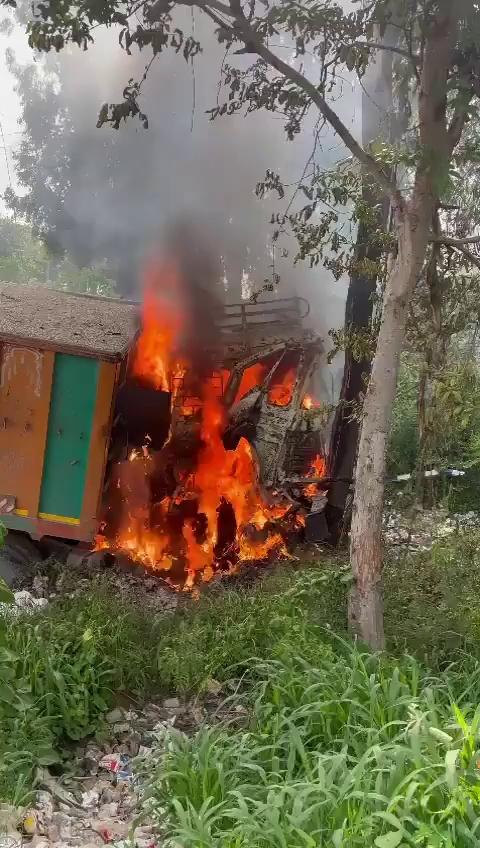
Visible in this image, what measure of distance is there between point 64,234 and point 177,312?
7.01 metres

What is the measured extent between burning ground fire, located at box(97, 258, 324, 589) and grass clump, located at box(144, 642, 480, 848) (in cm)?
232

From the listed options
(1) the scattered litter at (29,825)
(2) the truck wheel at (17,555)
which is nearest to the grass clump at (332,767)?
(1) the scattered litter at (29,825)

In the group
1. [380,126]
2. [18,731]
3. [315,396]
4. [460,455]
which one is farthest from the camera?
[460,455]

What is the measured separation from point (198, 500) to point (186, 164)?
15.5 feet

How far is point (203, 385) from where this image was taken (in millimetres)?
6086

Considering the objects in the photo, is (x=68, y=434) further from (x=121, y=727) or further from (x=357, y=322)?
(x=357, y=322)

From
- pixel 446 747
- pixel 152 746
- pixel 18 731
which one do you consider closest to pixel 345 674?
pixel 446 747

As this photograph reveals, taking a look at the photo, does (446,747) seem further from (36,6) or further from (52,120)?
(52,120)

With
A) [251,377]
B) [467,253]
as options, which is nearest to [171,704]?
[251,377]

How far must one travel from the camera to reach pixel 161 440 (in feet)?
20.0

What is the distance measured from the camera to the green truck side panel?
5254 mm

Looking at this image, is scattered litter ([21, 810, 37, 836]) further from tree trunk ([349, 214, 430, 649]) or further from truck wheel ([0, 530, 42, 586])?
truck wheel ([0, 530, 42, 586])

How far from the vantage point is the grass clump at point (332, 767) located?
90.7 inches

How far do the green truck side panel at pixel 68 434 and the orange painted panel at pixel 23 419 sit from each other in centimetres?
6
